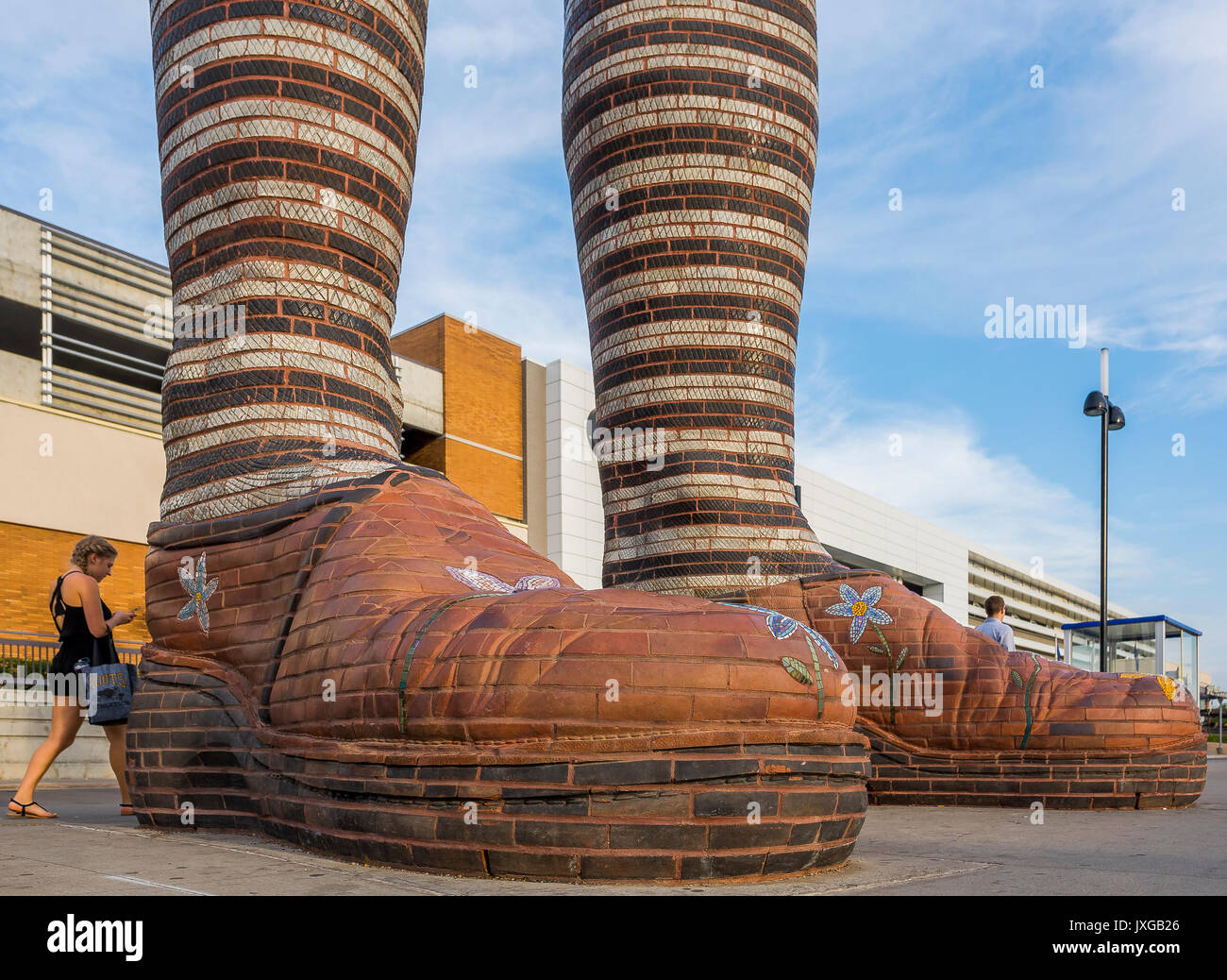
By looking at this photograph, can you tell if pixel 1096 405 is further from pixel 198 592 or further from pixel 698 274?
pixel 198 592

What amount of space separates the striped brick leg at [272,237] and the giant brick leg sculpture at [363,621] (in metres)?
0.01

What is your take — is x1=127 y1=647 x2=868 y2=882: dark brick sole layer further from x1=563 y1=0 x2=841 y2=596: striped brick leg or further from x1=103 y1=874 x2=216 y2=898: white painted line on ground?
x1=563 y1=0 x2=841 y2=596: striped brick leg

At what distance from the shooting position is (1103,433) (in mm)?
12453

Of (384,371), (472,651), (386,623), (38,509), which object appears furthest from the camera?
(38,509)

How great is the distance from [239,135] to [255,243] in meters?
0.47

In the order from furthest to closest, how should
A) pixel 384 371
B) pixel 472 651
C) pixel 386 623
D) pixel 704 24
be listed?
pixel 704 24 < pixel 384 371 < pixel 386 623 < pixel 472 651

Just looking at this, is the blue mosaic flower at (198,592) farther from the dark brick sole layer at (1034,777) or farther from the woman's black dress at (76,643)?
the dark brick sole layer at (1034,777)

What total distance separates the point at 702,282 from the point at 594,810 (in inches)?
194

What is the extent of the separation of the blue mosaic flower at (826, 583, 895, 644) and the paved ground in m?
1.39

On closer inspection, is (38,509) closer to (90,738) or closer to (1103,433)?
(90,738)

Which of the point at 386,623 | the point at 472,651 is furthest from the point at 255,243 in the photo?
the point at 472,651

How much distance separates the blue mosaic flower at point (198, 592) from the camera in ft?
16.1

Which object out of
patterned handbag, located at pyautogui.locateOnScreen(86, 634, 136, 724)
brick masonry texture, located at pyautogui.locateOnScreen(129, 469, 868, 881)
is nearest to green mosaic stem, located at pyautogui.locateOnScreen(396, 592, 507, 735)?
brick masonry texture, located at pyautogui.locateOnScreen(129, 469, 868, 881)

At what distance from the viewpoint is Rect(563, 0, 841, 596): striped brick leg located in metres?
7.36
